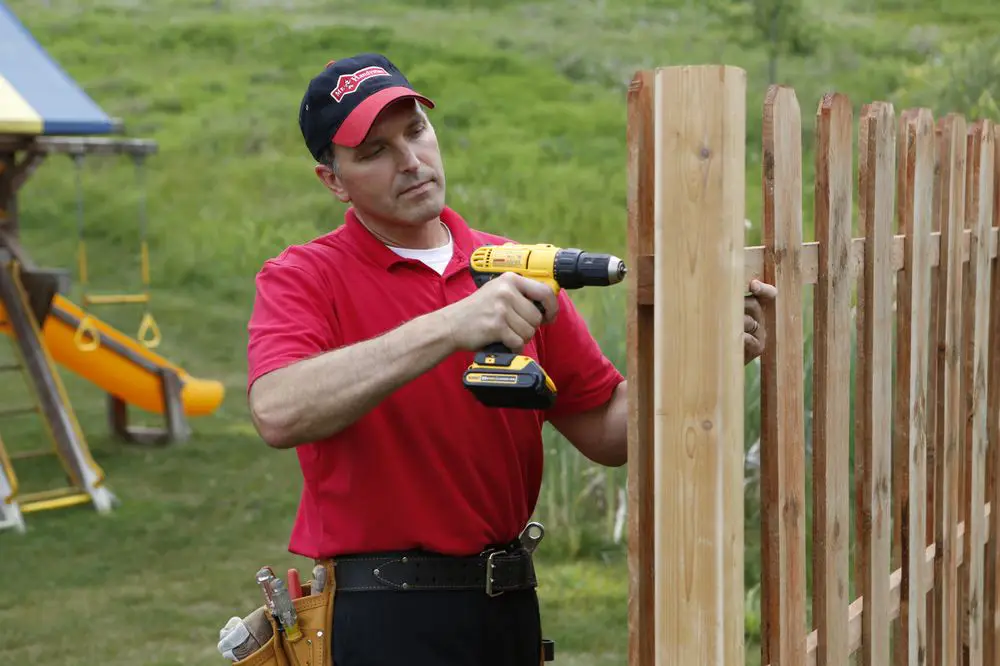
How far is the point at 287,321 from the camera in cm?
242

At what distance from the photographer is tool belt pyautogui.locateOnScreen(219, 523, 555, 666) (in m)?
2.54

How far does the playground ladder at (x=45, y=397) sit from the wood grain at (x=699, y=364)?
6679 mm

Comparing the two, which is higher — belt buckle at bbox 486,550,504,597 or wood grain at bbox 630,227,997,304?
wood grain at bbox 630,227,997,304

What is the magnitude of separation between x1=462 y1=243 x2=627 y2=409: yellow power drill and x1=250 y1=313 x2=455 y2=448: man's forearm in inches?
3.2

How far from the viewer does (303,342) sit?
2393 mm

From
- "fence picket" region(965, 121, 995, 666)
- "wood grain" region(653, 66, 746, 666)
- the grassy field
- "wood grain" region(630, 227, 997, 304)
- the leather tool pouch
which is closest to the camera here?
"wood grain" region(653, 66, 746, 666)

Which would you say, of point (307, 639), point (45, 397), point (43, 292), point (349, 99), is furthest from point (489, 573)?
point (43, 292)

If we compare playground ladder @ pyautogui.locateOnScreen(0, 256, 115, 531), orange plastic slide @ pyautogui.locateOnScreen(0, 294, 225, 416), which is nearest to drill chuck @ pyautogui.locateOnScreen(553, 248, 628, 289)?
playground ladder @ pyautogui.locateOnScreen(0, 256, 115, 531)

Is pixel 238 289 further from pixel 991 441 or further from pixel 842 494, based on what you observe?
pixel 842 494

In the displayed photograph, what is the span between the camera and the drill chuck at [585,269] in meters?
2.14

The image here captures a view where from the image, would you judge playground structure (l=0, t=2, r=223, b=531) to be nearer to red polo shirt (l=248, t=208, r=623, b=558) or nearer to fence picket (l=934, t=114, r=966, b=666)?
red polo shirt (l=248, t=208, r=623, b=558)

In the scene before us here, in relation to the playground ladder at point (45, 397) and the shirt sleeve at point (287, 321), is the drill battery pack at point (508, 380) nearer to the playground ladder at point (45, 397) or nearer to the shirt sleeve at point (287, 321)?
the shirt sleeve at point (287, 321)

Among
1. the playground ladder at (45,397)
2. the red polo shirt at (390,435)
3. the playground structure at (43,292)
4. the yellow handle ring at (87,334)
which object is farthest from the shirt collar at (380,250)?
the yellow handle ring at (87,334)

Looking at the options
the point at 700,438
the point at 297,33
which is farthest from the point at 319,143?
the point at 297,33
